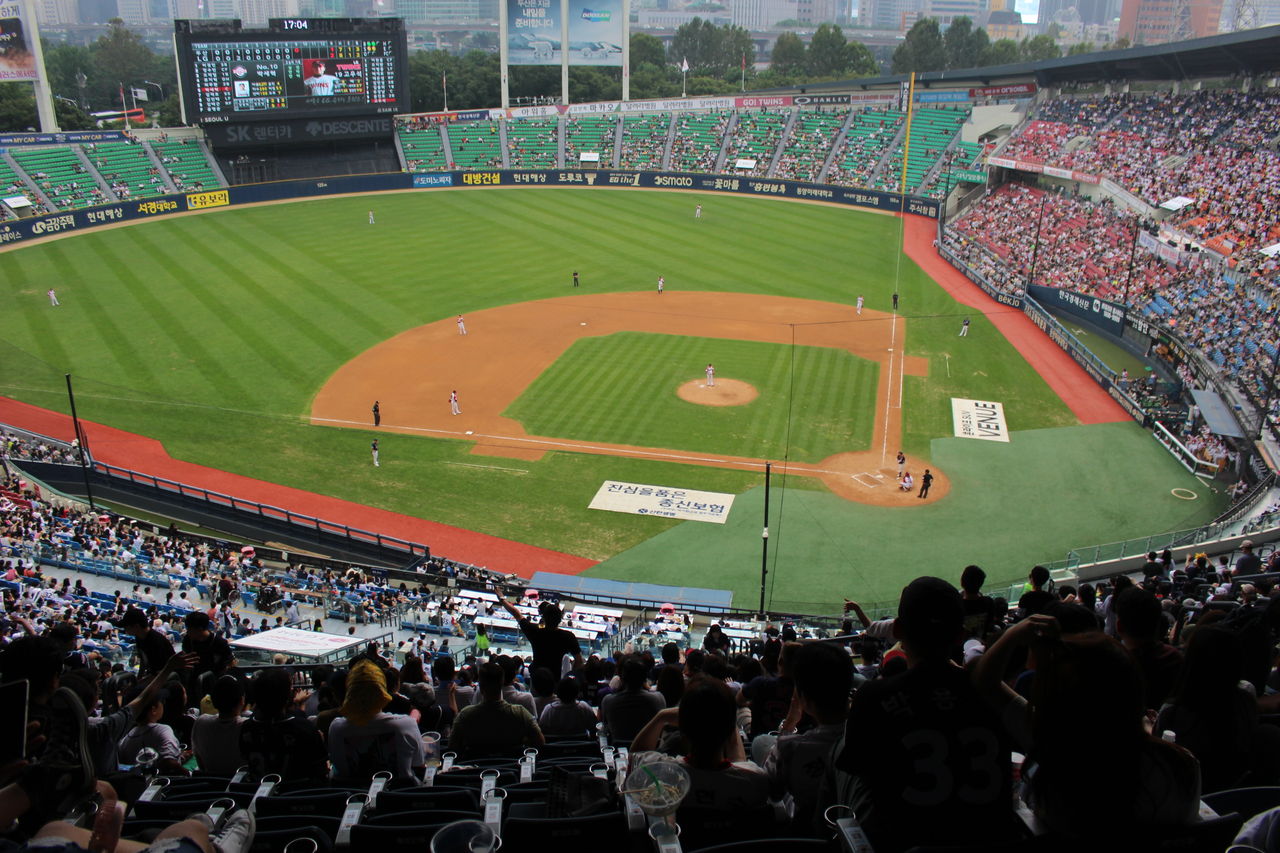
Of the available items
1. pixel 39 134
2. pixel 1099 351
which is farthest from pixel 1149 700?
pixel 39 134

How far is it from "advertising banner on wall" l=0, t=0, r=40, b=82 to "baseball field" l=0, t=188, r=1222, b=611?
45.5 ft

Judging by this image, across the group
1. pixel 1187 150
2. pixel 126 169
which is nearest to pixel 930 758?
pixel 1187 150

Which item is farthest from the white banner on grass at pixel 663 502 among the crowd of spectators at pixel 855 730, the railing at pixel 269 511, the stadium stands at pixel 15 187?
the stadium stands at pixel 15 187

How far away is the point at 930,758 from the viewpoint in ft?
14.7

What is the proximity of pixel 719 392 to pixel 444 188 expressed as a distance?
5199 cm

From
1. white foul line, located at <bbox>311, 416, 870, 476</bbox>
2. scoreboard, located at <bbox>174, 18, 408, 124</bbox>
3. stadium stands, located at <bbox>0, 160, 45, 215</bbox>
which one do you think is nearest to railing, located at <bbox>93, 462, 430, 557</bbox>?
white foul line, located at <bbox>311, 416, 870, 476</bbox>

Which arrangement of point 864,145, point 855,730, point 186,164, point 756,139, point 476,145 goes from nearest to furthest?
1. point 855,730
2. point 186,164
3. point 864,145
4. point 756,139
5. point 476,145

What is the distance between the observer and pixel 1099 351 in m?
44.5

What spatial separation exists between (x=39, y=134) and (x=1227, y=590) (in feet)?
259

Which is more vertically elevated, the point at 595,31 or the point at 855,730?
the point at 595,31

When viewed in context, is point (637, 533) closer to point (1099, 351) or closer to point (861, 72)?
point (1099, 351)

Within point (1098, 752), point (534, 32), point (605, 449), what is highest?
point (534, 32)

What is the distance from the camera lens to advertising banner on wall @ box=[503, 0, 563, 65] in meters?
90.7

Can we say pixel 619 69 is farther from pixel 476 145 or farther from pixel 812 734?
pixel 812 734
